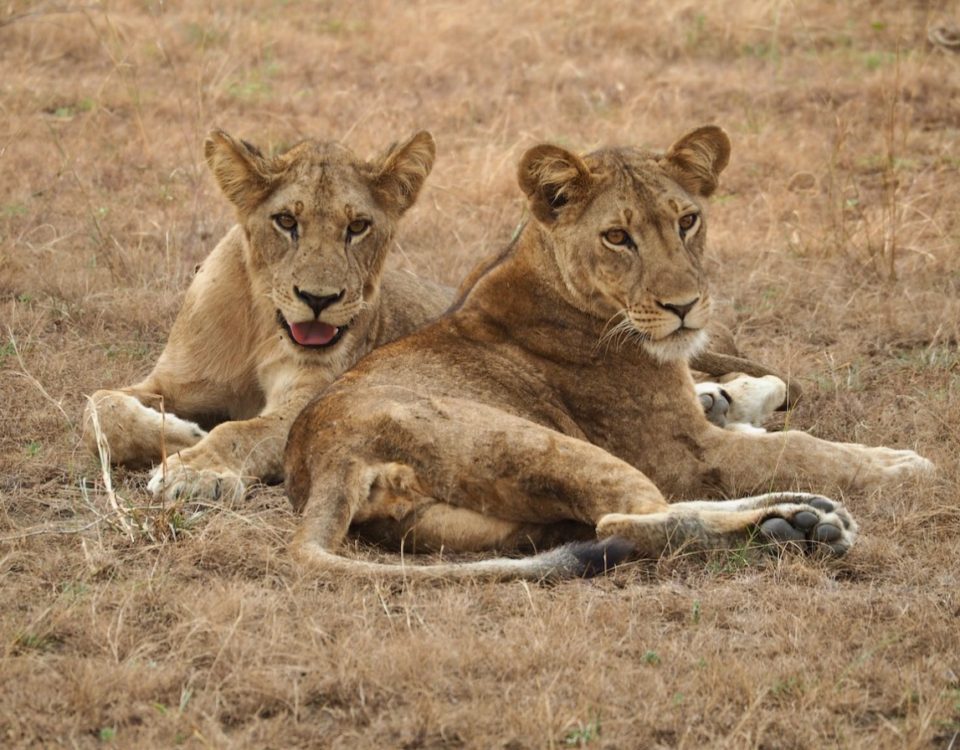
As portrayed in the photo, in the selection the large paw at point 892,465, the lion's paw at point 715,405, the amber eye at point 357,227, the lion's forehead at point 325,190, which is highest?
the lion's forehead at point 325,190

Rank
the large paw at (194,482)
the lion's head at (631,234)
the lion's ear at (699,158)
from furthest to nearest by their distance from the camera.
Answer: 1. the lion's ear at (699,158)
2. the lion's head at (631,234)
3. the large paw at (194,482)

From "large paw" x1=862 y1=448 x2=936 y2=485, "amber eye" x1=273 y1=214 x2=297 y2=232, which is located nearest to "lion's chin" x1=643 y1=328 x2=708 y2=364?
"large paw" x1=862 y1=448 x2=936 y2=485

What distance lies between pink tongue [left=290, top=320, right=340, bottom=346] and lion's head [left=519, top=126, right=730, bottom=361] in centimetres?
89

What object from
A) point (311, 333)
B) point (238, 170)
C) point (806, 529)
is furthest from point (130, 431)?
point (806, 529)

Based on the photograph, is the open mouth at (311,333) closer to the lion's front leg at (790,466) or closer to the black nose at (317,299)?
the black nose at (317,299)

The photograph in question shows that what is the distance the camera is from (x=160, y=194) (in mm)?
8477

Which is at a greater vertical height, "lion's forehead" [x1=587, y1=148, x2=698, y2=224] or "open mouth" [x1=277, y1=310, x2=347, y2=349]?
"lion's forehead" [x1=587, y1=148, x2=698, y2=224]

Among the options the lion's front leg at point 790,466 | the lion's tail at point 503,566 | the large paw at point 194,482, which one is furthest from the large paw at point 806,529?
the large paw at point 194,482

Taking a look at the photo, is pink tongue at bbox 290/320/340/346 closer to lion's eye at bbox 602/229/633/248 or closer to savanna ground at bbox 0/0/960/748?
savanna ground at bbox 0/0/960/748

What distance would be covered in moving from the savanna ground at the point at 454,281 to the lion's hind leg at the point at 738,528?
7 centimetres

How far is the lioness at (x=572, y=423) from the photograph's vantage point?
14.2 feet

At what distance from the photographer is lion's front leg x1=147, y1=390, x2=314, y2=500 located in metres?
4.90

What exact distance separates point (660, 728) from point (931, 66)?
27.3 feet

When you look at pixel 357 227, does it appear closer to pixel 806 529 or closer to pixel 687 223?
pixel 687 223
